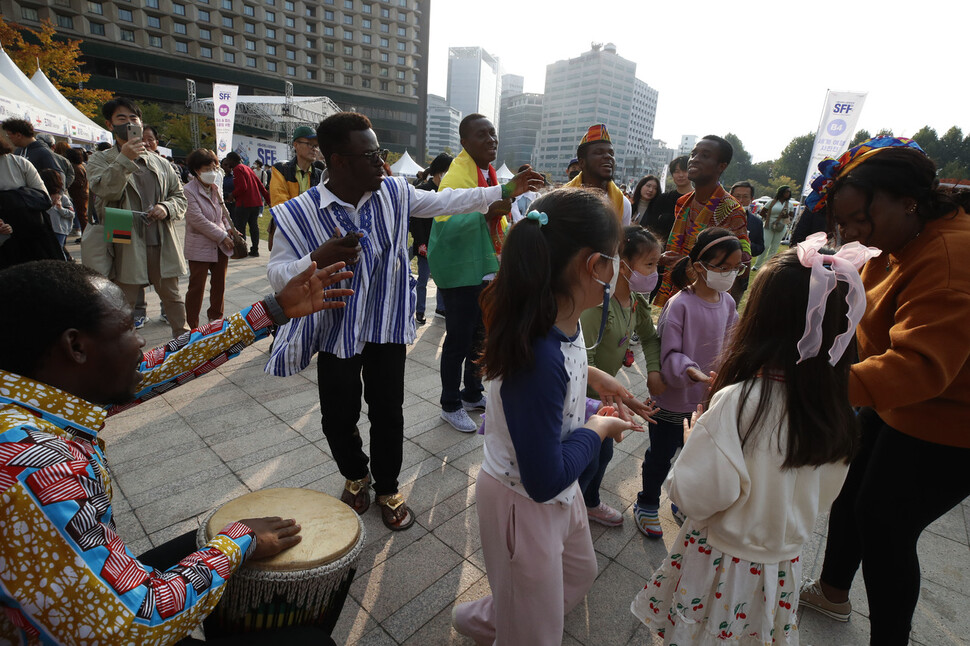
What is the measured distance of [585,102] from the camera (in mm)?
96312

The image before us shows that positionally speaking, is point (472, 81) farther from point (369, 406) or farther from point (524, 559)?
point (524, 559)

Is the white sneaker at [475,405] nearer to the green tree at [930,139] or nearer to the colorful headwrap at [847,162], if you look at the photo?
the colorful headwrap at [847,162]

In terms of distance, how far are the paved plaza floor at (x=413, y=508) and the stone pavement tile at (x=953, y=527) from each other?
10mm

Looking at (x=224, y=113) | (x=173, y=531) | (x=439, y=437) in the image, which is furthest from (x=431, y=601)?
(x=224, y=113)

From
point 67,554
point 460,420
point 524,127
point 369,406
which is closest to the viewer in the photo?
point 67,554

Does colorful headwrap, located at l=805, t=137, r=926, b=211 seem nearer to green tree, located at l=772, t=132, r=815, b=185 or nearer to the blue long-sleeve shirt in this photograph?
the blue long-sleeve shirt

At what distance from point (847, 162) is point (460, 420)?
290cm

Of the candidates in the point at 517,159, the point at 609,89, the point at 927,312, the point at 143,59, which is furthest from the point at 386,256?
the point at 517,159

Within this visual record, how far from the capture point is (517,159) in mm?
112562

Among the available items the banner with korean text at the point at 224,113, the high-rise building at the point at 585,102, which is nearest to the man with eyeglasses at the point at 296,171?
the banner with korean text at the point at 224,113

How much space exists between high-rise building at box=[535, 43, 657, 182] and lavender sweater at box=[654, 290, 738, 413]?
3876 inches

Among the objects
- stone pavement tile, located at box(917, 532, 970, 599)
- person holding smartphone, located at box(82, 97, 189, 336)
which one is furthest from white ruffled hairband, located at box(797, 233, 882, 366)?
person holding smartphone, located at box(82, 97, 189, 336)

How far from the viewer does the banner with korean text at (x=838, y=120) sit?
12531 mm

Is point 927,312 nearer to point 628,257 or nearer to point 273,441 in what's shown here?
point 628,257
